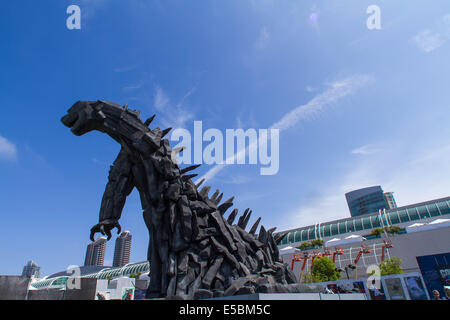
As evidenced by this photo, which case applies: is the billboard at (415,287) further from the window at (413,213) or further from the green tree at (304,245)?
the window at (413,213)

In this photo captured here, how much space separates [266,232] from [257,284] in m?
2.84

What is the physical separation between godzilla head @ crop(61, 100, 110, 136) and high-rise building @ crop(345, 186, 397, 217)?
432 feet

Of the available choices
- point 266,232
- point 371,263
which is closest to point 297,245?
point 371,263

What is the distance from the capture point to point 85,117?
8.59m

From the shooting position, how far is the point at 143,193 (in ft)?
28.2

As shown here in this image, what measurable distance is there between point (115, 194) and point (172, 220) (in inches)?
88.7

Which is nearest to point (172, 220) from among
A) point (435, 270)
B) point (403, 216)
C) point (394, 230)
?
point (435, 270)

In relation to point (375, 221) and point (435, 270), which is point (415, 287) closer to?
point (435, 270)

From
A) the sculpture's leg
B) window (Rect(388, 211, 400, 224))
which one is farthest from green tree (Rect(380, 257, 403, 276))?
the sculpture's leg
